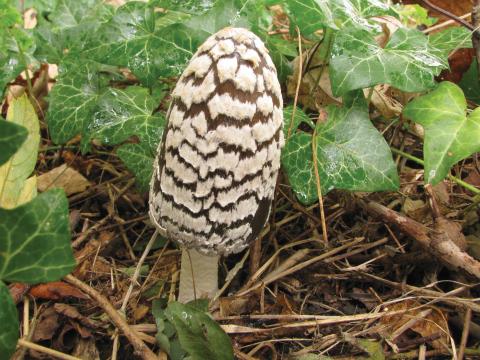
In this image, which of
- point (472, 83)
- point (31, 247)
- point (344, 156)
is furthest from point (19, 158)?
point (472, 83)

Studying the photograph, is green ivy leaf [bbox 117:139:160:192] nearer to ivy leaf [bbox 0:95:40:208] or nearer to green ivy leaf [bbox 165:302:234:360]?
ivy leaf [bbox 0:95:40:208]

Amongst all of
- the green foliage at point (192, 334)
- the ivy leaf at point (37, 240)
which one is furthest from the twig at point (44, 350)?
the ivy leaf at point (37, 240)

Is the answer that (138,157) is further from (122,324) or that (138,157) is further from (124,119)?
(122,324)

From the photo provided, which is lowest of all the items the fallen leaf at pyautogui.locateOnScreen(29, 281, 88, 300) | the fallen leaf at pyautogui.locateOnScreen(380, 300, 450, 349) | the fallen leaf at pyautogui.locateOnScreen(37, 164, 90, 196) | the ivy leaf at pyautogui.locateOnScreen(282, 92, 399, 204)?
the fallen leaf at pyautogui.locateOnScreen(380, 300, 450, 349)

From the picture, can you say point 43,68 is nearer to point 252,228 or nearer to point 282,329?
point 252,228

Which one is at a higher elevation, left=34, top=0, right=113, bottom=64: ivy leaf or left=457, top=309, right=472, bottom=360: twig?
left=34, top=0, right=113, bottom=64: ivy leaf

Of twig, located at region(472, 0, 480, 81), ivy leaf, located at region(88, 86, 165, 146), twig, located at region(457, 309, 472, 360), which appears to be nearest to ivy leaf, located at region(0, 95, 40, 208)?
ivy leaf, located at region(88, 86, 165, 146)

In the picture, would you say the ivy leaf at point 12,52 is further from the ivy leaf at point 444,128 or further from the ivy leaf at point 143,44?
the ivy leaf at point 444,128

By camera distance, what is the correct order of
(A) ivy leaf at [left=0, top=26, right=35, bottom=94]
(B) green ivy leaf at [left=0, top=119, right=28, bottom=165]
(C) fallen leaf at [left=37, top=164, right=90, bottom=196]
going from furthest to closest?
(C) fallen leaf at [left=37, top=164, right=90, bottom=196]
(A) ivy leaf at [left=0, top=26, right=35, bottom=94]
(B) green ivy leaf at [left=0, top=119, right=28, bottom=165]
